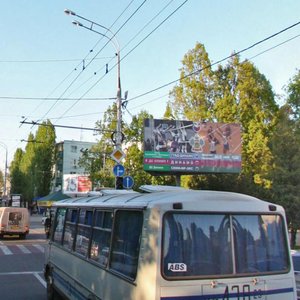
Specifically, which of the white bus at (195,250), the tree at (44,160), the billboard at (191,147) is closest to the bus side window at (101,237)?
the white bus at (195,250)

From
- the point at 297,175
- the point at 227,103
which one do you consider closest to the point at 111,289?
the point at 297,175

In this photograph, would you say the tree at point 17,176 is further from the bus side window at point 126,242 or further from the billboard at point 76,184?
the bus side window at point 126,242

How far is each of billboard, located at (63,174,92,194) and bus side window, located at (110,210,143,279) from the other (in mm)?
52348

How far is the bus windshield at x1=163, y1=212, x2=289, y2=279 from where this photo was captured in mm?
5008

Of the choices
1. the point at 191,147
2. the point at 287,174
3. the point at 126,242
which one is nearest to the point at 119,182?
the point at 287,174

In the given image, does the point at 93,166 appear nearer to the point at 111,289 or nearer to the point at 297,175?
the point at 297,175

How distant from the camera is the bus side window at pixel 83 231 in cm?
724

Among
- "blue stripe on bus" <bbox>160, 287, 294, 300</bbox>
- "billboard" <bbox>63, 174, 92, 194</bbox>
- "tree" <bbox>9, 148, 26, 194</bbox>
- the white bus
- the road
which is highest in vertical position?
"tree" <bbox>9, 148, 26, 194</bbox>

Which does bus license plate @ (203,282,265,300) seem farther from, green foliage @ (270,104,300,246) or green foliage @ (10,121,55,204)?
green foliage @ (10,121,55,204)

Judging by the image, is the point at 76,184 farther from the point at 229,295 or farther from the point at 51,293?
the point at 229,295

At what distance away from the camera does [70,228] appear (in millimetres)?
8555

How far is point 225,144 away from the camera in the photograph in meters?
37.2

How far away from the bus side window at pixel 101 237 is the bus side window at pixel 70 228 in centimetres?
143

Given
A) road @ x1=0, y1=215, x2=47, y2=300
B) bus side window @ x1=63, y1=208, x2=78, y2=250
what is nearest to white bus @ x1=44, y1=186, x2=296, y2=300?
bus side window @ x1=63, y1=208, x2=78, y2=250
